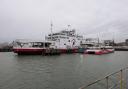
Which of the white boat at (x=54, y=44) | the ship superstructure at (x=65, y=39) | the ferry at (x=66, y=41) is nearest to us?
the white boat at (x=54, y=44)

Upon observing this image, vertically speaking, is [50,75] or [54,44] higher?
[54,44]

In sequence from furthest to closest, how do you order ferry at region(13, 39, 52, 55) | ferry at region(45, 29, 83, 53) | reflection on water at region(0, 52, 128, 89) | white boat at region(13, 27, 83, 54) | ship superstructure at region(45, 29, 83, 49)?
1. ship superstructure at region(45, 29, 83, 49)
2. ferry at region(45, 29, 83, 53)
3. white boat at region(13, 27, 83, 54)
4. ferry at region(13, 39, 52, 55)
5. reflection on water at region(0, 52, 128, 89)

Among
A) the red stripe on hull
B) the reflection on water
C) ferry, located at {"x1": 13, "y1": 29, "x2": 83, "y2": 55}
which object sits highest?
ferry, located at {"x1": 13, "y1": 29, "x2": 83, "y2": 55}

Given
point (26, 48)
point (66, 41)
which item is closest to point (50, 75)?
point (26, 48)

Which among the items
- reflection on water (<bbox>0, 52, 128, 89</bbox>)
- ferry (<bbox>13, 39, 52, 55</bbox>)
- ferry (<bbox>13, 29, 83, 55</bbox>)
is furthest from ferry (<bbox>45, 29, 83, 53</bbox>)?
reflection on water (<bbox>0, 52, 128, 89</bbox>)

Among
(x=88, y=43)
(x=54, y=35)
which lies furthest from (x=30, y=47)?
(x=88, y=43)

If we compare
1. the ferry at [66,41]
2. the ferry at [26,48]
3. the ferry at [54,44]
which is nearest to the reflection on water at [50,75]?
the ferry at [26,48]

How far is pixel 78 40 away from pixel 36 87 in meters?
73.7

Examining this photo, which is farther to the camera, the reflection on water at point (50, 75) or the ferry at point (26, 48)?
the ferry at point (26, 48)

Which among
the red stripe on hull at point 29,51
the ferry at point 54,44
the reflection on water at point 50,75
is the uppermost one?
the ferry at point 54,44

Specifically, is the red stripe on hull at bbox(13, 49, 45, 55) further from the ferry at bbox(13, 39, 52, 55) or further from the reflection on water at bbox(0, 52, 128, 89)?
the reflection on water at bbox(0, 52, 128, 89)

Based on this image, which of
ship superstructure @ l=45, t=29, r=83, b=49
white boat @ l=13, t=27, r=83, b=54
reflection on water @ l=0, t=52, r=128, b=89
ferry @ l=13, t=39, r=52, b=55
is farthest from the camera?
ship superstructure @ l=45, t=29, r=83, b=49

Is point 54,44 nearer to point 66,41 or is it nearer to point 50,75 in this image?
point 66,41

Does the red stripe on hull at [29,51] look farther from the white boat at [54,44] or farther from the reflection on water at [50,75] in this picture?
the reflection on water at [50,75]
